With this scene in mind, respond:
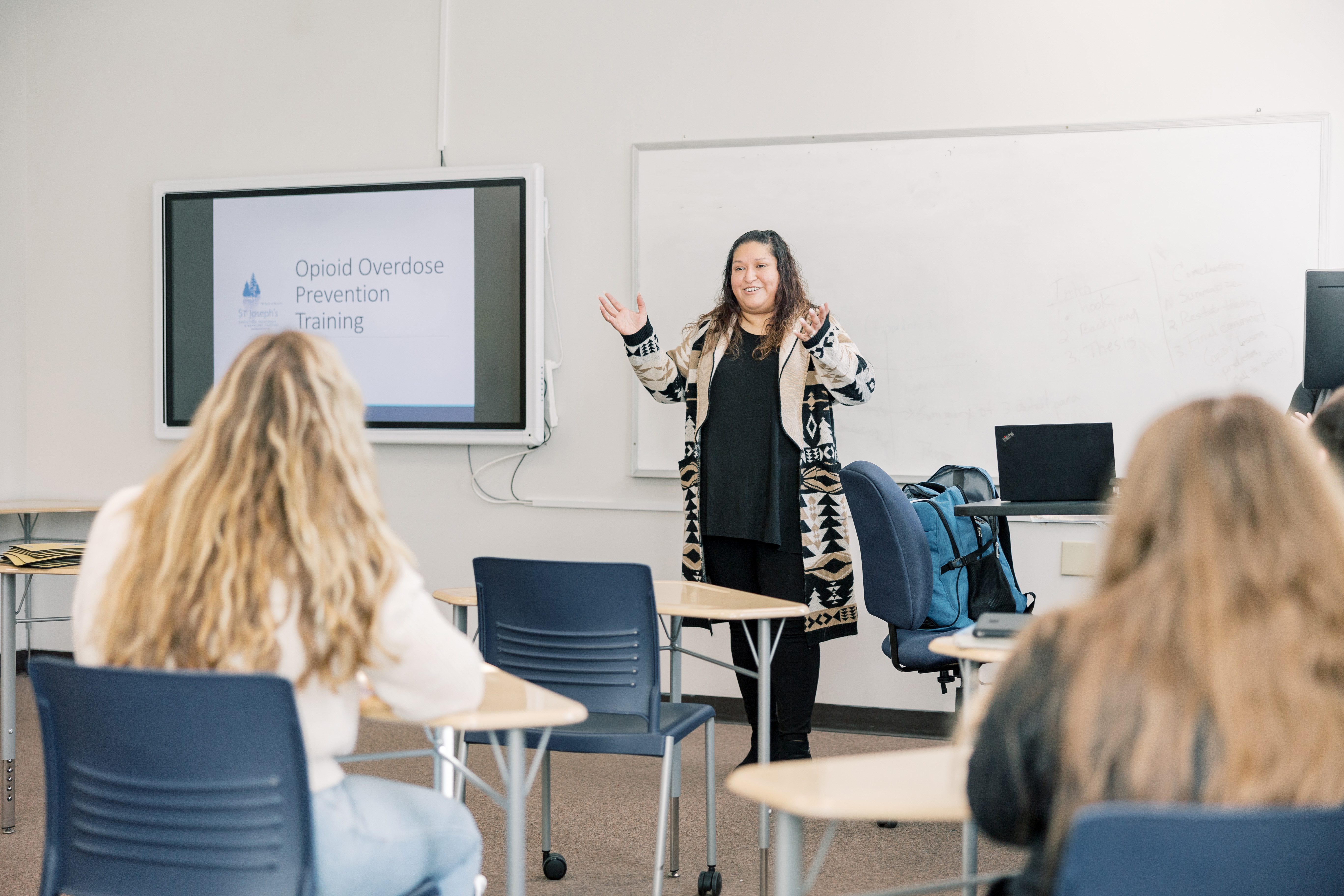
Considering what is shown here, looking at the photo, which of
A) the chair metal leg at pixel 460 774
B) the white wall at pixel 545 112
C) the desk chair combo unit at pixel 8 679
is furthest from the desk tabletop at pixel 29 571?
the white wall at pixel 545 112

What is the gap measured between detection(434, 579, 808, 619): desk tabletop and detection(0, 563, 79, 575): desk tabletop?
38.5 inches

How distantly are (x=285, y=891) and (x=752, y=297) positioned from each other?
2280mm

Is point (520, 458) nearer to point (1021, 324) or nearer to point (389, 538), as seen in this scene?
point (1021, 324)

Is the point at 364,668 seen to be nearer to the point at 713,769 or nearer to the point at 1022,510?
the point at 713,769

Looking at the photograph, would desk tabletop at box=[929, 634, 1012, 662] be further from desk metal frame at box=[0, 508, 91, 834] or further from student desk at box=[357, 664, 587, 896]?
desk metal frame at box=[0, 508, 91, 834]

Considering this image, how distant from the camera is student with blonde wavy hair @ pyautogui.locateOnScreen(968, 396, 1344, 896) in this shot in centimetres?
92

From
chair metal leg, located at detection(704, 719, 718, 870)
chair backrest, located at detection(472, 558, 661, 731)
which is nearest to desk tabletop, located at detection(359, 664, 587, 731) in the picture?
chair backrest, located at detection(472, 558, 661, 731)

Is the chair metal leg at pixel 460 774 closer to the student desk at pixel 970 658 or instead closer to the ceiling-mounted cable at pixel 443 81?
the student desk at pixel 970 658

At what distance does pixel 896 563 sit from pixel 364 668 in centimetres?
188

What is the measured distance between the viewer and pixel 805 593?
3.13m

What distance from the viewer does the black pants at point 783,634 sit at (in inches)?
123

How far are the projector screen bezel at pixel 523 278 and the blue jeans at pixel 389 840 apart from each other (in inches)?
110

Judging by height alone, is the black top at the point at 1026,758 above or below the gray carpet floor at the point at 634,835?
above

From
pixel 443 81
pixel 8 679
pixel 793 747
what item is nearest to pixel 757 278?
pixel 793 747
